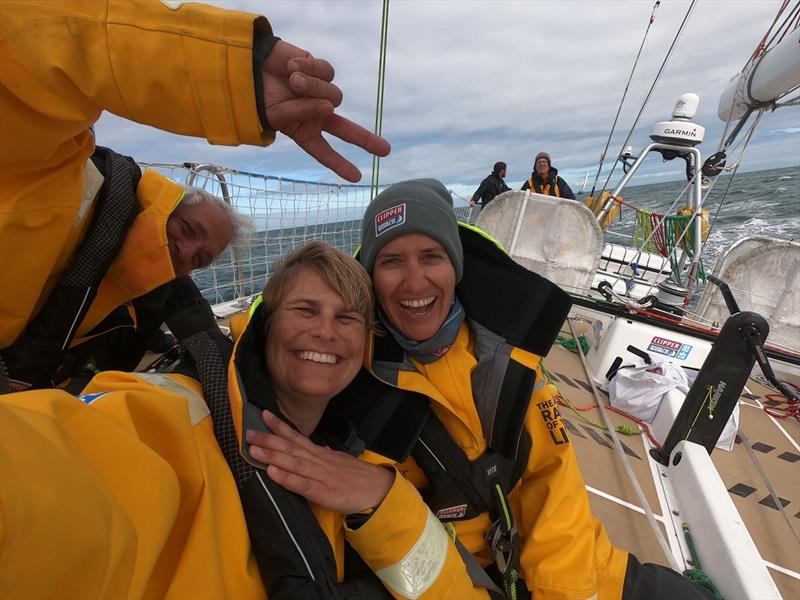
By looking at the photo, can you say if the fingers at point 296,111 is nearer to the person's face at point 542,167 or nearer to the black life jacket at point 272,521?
the black life jacket at point 272,521

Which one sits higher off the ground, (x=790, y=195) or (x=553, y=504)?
(x=790, y=195)

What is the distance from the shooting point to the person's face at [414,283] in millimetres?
1333

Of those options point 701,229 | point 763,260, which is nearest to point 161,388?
point 763,260

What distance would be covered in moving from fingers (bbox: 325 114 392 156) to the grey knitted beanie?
0.42 metres

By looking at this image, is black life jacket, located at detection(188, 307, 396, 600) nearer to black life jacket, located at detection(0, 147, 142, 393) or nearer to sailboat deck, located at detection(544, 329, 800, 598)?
black life jacket, located at detection(0, 147, 142, 393)

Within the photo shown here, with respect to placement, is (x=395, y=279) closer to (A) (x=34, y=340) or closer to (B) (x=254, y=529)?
(B) (x=254, y=529)

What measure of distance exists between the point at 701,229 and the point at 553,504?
288 inches

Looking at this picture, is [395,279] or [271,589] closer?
[271,589]

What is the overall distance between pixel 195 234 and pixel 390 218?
1047 millimetres

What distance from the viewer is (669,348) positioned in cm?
380

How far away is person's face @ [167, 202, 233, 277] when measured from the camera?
1.79 m

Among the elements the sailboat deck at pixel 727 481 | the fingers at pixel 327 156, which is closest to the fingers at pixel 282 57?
the fingers at pixel 327 156

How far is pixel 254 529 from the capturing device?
840 mm

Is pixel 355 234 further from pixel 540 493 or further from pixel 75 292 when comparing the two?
pixel 540 493
